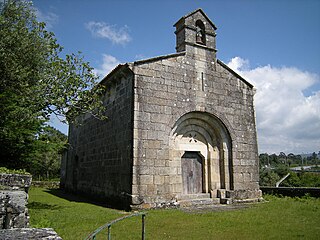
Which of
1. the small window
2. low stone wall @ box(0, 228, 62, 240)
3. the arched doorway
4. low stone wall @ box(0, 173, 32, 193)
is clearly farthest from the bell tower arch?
low stone wall @ box(0, 228, 62, 240)

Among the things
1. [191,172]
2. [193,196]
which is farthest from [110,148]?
[193,196]

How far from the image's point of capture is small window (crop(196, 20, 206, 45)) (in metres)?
12.0

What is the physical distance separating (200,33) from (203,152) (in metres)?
5.28

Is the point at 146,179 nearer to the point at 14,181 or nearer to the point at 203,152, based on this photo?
the point at 203,152

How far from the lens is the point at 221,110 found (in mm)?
11492

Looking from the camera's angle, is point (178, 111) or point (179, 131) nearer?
point (178, 111)

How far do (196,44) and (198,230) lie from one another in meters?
7.84

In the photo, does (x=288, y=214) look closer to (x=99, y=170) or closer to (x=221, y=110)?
(x=221, y=110)

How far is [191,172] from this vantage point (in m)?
11.0

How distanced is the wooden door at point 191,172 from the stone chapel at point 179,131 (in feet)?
0.13

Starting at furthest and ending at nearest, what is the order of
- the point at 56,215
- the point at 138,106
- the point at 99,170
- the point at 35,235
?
the point at 99,170, the point at 138,106, the point at 56,215, the point at 35,235

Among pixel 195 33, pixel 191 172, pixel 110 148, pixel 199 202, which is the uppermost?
pixel 195 33

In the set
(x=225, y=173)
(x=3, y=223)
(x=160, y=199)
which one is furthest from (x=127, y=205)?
(x=3, y=223)

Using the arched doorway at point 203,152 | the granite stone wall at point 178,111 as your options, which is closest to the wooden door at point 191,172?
the arched doorway at point 203,152
